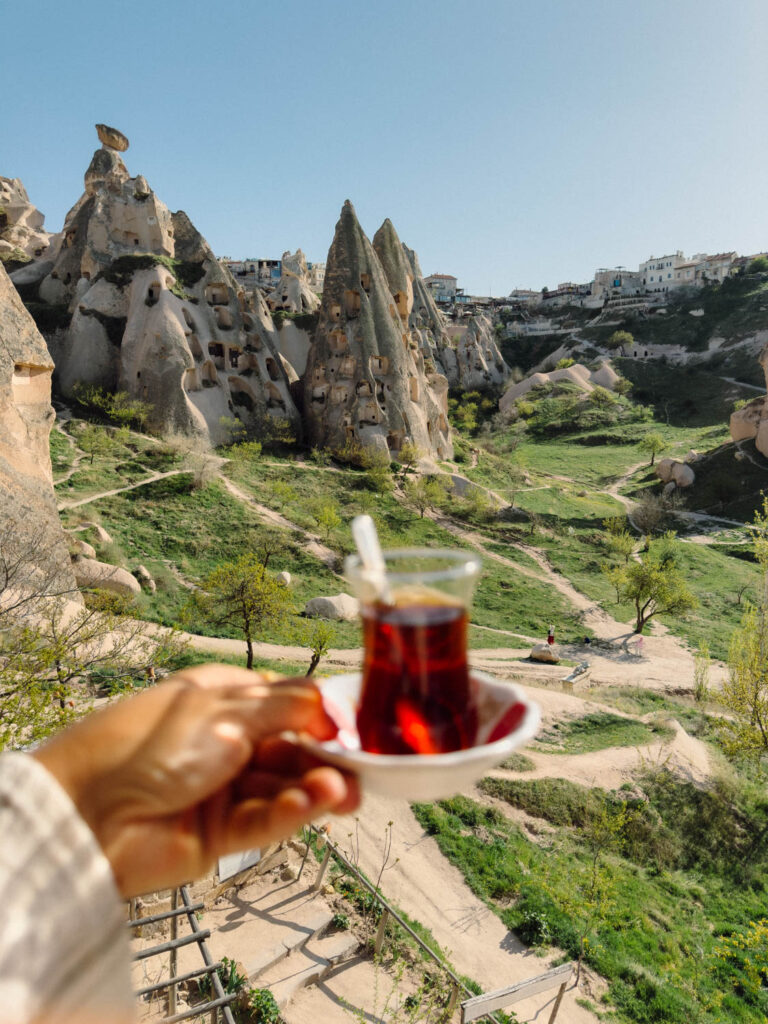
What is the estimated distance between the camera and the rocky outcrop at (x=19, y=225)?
4623cm

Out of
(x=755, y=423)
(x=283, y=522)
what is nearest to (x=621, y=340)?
(x=755, y=423)

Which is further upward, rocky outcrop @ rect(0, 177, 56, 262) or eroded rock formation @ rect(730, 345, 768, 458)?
rocky outcrop @ rect(0, 177, 56, 262)

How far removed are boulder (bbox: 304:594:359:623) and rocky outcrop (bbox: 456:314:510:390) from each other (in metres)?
58.0

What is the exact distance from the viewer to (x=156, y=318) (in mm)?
34531

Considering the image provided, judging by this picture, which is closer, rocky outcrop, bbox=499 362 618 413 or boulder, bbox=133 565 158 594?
boulder, bbox=133 565 158 594

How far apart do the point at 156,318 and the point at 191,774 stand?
37774 millimetres

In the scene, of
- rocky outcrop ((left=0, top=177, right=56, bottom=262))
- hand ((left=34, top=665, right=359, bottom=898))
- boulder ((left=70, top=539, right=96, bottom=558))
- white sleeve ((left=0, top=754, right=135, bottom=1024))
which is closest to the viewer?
white sleeve ((left=0, top=754, right=135, bottom=1024))

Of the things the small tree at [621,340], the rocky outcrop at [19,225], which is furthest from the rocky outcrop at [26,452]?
the small tree at [621,340]

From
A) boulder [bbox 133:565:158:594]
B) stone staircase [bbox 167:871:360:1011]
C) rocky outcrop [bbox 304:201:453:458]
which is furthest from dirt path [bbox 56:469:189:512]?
stone staircase [bbox 167:871:360:1011]

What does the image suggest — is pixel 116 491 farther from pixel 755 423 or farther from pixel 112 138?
pixel 755 423

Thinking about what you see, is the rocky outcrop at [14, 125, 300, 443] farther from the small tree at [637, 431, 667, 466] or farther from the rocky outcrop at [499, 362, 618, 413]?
the rocky outcrop at [499, 362, 618, 413]

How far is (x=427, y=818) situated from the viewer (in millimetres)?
11906

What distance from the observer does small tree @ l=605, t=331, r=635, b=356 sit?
80.2m

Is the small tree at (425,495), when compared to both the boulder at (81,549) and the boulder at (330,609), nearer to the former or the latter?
the boulder at (330,609)
